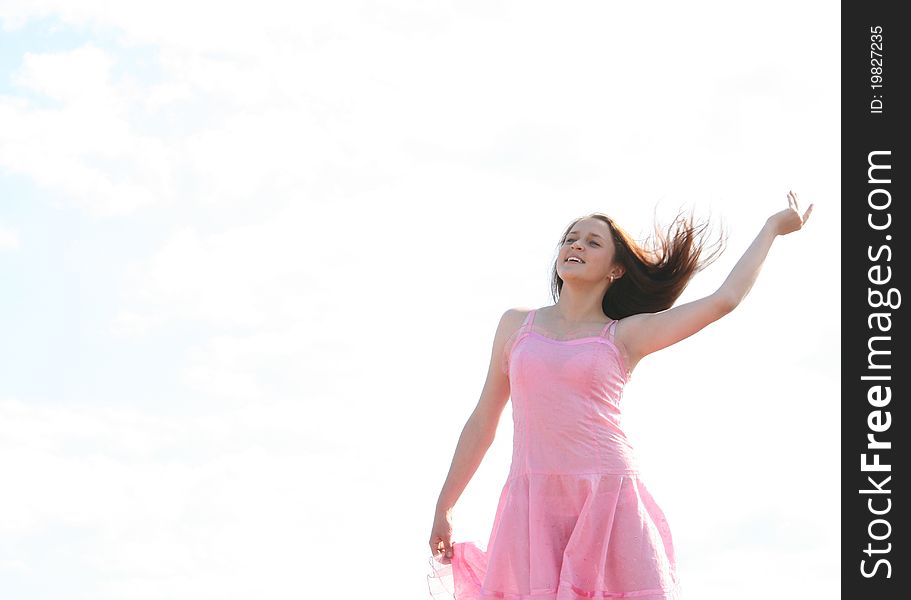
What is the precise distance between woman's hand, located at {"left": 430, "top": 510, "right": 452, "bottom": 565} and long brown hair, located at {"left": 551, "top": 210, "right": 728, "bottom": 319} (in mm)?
983

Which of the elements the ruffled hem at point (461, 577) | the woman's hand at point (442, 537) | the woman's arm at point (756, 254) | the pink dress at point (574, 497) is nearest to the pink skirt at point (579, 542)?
the pink dress at point (574, 497)

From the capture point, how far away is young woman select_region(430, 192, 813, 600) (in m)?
4.18

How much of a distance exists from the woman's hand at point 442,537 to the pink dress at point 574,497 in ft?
0.68

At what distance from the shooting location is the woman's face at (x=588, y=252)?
455 cm

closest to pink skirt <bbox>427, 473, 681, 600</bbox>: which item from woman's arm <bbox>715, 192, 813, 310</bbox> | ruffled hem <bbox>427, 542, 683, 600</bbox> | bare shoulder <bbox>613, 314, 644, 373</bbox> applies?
ruffled hem <bbox>427, 542, 683, 600</bbox>

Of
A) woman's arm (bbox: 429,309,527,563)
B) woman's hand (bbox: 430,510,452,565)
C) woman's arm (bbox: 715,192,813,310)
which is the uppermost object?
woman's arm (bbox: 715,192,813,310)

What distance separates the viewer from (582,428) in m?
4.30

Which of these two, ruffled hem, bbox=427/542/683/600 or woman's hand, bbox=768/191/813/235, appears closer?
woman's hand, bbox=768/191/813/235

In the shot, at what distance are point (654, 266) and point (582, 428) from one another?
2.48 feet

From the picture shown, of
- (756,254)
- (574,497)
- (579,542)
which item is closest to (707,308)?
(756,254)

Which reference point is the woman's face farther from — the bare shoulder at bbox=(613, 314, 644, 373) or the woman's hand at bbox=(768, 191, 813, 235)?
the woman's hand at bbox=(768, 191, 813, 235)

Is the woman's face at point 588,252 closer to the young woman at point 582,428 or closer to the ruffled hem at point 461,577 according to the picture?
the young woman at point 582,428

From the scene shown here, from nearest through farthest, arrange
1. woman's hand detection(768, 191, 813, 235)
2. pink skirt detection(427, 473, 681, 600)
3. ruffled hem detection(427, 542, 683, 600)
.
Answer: pink skirt detection(427, 473, 681, 600) < woman's hand detection(768, 191, 813, 235) < ruffled hem detection(427, 542, 683, 600)
